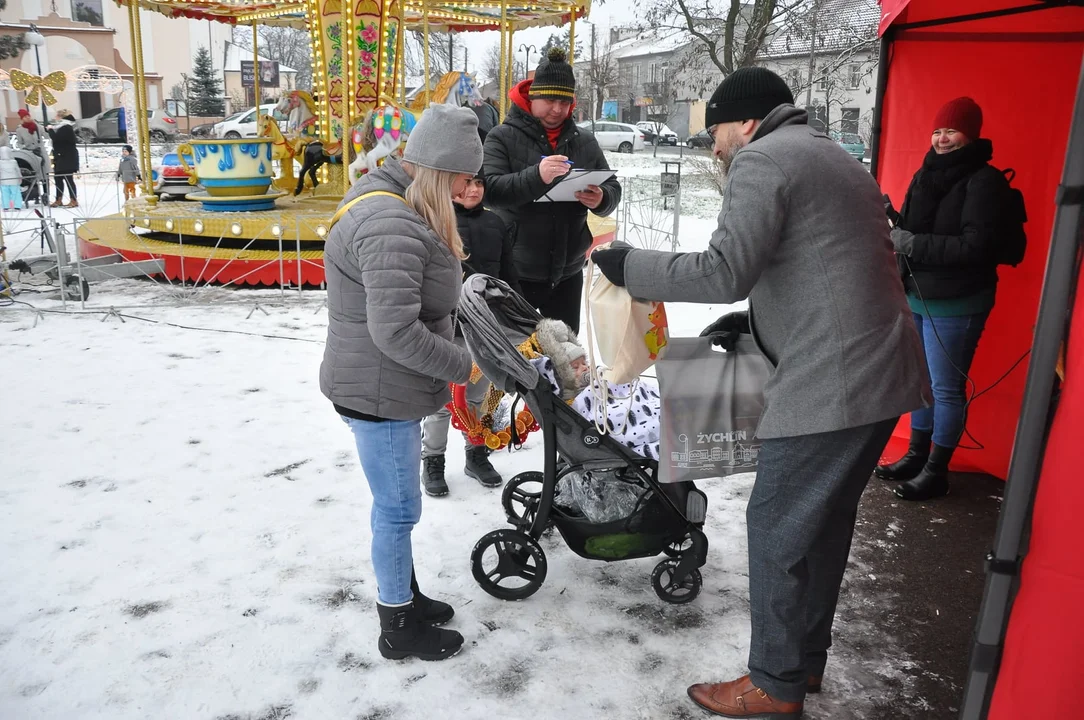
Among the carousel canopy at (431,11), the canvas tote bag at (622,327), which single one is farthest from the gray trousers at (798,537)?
the carousel canopy at (431,11)

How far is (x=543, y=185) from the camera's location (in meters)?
3.67

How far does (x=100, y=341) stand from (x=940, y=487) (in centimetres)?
630

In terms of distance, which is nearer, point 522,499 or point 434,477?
point 522,499

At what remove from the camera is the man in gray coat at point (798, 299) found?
2.10 meters

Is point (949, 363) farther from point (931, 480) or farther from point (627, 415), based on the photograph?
point (627, 415)

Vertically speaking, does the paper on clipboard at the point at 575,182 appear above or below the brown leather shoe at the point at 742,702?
above

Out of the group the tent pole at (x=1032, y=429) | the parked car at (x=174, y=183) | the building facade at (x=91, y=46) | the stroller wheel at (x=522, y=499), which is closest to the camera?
the tent pole at (x=1032, y=429)

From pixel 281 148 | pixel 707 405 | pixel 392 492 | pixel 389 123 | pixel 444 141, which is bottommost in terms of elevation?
pixel 392 492

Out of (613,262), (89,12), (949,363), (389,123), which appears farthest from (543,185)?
(89,12)

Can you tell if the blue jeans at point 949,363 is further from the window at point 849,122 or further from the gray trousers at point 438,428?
the window at point 849,122

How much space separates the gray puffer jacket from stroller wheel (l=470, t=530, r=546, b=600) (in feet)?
2.46

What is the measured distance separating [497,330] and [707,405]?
811mm

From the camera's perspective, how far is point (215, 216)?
9.33 m

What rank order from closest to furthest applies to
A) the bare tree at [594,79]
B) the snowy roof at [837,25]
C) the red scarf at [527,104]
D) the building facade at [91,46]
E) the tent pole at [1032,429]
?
the tent pole at [1032,429] → the red scarf at [527,104] → the snowy roof at [837,25] → the bare tree at [594,79] → the building facade at [91,46]
